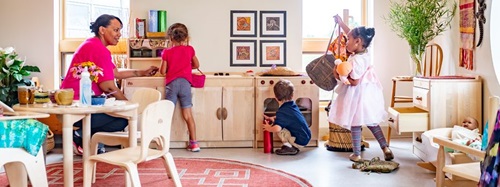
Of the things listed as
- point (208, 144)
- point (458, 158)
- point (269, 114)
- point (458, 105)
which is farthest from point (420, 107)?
point (208, 144)

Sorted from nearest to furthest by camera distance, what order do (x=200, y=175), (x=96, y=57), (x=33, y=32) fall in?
(x=96, y=57), (x=200, y=175), (x=33, y=32)

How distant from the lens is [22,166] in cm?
303

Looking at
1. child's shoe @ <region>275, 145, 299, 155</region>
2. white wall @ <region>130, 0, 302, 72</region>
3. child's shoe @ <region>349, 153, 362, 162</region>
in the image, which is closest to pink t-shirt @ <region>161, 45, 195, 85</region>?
white wall @ <region>130, 0, 302, 72</region>

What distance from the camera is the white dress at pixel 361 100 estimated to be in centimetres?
453

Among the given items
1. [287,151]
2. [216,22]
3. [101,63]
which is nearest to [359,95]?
[287,151]

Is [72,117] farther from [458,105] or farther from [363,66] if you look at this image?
[458,105]

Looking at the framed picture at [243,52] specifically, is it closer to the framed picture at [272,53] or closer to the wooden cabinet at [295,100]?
the framed picture at [272,53]

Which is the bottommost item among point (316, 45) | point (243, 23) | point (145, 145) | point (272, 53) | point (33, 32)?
point (145, 145)

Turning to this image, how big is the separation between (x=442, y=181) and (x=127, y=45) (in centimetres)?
363

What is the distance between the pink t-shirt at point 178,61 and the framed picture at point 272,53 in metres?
0.96

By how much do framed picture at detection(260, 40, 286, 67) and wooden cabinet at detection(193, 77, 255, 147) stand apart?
535mm

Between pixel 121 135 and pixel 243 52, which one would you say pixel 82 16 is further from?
pixel 121 135

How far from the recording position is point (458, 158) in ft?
12.1

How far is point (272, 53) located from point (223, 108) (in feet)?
2.99
